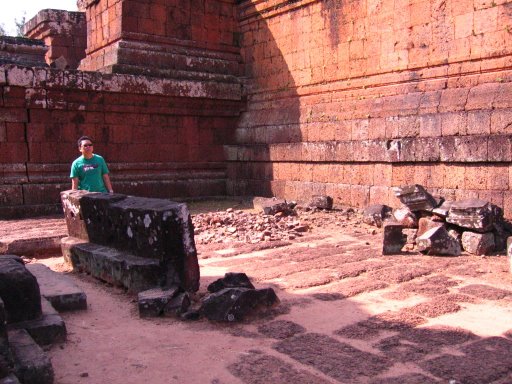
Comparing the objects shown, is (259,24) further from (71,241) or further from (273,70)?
(71,241)

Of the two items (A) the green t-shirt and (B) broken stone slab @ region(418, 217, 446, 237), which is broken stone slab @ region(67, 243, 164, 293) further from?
(B) broken stone slab @ region(418, 217, 446, 237)

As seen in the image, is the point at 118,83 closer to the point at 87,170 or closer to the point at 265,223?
the point at 87,170

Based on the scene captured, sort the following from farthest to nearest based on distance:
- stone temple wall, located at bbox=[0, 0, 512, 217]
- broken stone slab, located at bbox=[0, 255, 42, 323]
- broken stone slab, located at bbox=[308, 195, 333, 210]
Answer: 1. broken stone slab, located at bbox=[308, 195, 333, 210]
2. stone temple wall, located at bbox=[0, 0, 512, 217]
3. broken stone slab, located at bbox=[0, 255, 42, 323]

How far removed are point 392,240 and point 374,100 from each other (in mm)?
3469

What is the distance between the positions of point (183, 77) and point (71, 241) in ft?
19.9

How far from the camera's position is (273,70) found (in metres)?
11.0

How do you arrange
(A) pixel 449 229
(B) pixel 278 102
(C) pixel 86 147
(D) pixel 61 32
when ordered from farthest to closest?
(D) pixel 61 32 → (B) pixel 278 102 → (C) pixel 86 147 → (A) pixel 449 229

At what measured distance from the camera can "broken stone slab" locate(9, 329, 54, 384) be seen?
2.59 meters

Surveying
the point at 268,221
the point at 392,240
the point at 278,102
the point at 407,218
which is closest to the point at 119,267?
the point at 392,240

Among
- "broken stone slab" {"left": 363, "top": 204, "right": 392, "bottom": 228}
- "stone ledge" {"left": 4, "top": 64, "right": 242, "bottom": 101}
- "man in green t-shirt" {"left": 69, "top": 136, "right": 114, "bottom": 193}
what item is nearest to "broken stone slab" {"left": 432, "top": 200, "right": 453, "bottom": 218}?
"broken stone slab" {"left": 363, "top": 204, "right": 392, "bottom": 228}

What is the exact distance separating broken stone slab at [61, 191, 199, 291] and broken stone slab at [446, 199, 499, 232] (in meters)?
3.37

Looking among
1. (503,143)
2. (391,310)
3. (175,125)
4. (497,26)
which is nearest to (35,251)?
(391,310)

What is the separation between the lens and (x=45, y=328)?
3318mm

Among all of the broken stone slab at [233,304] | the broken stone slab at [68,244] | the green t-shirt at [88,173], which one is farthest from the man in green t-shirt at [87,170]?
the broken stone slab at [233,304]
